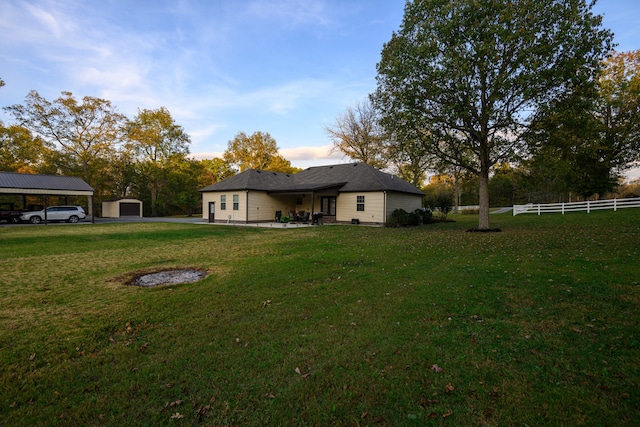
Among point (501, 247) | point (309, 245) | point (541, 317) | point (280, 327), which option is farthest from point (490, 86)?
point (280, 327)

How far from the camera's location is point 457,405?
2486 millimetres

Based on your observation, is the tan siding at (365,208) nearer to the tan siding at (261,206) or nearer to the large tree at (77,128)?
the tan siding at (261,206)

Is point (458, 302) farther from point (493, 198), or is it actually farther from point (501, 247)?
point (493, 198)

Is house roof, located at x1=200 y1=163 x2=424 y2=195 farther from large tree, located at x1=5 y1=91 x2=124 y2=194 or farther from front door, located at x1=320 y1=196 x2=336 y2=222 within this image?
large tree, located at x1=5 y1=91 x2=124 y2=194

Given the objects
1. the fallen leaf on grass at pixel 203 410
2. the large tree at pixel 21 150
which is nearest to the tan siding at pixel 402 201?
the fallen leaf on grass at pixel 203 410

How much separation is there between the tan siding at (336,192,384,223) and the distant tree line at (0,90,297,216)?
23567 millimetres

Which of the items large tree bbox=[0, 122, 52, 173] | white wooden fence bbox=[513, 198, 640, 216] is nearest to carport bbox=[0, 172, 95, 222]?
large tree bbox=[0, 122, 52, 173]

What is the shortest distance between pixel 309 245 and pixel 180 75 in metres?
12.9

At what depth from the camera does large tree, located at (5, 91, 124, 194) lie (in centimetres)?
Result: 3137

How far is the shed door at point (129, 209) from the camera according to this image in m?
35.9

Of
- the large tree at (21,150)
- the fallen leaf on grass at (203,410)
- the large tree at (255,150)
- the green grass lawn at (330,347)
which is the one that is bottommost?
the fallen leaf on grass at (203,410)

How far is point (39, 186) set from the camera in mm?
22750

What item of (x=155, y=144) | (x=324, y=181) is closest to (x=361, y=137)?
(x=324, y=181)

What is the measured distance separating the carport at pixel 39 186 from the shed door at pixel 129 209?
416 inches
